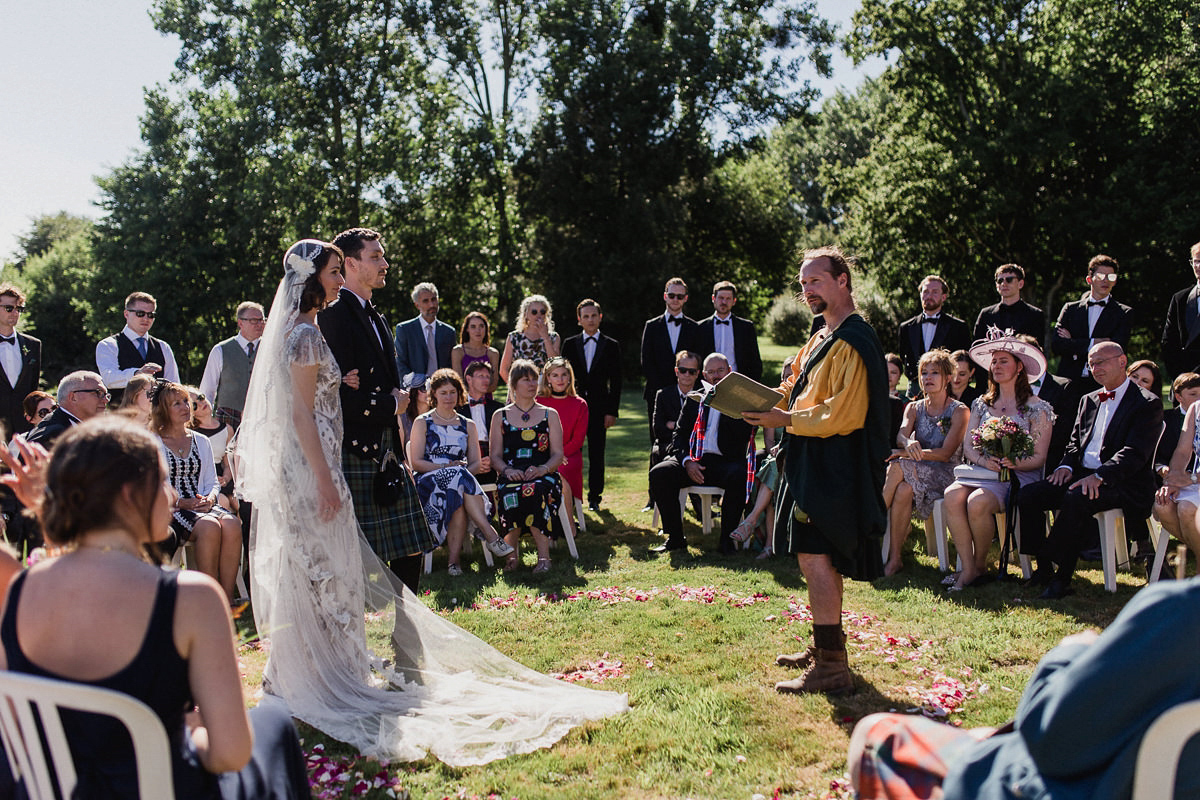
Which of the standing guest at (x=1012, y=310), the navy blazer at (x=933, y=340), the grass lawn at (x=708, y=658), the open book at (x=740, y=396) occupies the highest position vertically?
the standing guest at (x=1012, y=310)

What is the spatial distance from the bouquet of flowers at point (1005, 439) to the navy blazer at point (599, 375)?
3943 millimetres

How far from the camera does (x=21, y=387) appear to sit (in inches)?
324

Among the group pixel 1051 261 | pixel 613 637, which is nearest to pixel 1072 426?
pixel 613 637

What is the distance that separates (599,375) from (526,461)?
210cm

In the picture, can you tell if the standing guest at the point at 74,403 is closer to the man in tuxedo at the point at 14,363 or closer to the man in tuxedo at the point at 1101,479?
the man in tuxedo at the point at 14,363

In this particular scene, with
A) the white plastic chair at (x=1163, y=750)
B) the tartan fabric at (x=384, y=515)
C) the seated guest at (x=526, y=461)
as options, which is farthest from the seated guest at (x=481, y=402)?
the white plastic chair at (x=1163, y=750)

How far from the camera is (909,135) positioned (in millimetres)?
26719

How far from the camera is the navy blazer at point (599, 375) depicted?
31.2 feet

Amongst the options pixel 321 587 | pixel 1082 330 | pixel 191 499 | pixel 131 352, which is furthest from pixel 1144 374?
pixel 131 352

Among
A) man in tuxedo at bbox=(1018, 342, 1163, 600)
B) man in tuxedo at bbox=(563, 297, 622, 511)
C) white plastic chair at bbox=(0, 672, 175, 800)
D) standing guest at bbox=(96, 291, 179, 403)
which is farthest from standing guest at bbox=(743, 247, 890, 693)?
standing guest at bbox=(96, 291, 179, 403)

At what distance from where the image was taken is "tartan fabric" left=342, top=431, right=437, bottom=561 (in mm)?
4434

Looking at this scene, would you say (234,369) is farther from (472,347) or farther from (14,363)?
(472,347)

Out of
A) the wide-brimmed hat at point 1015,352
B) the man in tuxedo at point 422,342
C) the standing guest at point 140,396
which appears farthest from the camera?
the man in tuxedo at point 422,342

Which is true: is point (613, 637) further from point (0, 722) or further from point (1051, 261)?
point (1051, 261)
